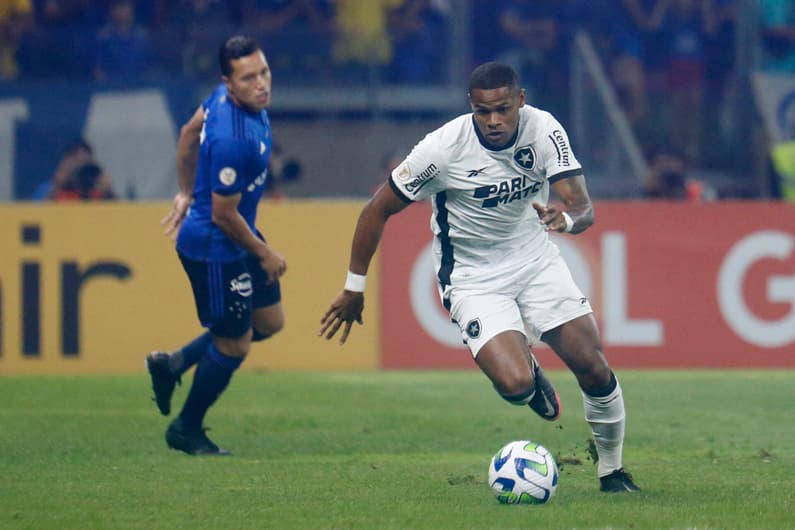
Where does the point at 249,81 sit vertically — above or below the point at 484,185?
above

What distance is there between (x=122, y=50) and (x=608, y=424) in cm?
1105

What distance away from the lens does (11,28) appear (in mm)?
16719

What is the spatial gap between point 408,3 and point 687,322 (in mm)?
6013

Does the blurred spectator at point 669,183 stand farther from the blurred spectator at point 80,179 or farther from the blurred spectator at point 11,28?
the blurred spectator at point 11,28

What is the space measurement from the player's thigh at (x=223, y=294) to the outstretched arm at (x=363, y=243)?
4.29 feet

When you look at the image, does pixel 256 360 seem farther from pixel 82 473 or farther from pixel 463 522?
pixel 463 522

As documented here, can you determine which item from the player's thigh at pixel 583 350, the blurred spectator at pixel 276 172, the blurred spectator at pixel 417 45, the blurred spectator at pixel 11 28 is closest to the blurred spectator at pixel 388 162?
the blurred spectator at pixel 276 172

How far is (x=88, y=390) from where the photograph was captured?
39.7 feet

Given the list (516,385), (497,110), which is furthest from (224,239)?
(516,385)

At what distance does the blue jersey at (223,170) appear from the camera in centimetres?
805

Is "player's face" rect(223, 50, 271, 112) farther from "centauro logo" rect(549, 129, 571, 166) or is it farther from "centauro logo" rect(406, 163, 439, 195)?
"centauro logo" rect(549, 129, 571, 166)

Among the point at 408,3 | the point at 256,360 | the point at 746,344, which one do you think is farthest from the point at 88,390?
the point at 408,3

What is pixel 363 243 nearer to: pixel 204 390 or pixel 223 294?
pixel 223 294

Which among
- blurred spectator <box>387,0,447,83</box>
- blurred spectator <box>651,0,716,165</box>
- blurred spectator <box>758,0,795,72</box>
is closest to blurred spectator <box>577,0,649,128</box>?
blurred spectator <box>651,0,716,165</box>
